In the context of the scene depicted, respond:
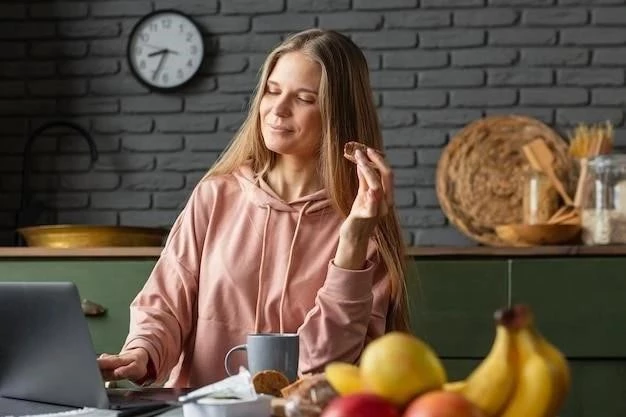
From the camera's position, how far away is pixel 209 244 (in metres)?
1.96

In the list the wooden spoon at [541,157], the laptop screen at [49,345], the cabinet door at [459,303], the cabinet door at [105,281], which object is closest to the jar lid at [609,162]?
the wooden spoon at [541,157]

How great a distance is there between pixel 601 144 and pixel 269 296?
1.37m

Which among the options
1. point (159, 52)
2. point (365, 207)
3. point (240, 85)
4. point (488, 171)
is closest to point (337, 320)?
point (365, 207)

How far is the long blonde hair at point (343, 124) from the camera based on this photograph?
189 cm

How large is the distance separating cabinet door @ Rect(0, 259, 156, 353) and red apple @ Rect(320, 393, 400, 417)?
1.91 meters

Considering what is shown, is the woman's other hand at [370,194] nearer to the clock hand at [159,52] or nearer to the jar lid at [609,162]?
the jar lid at [609,162]

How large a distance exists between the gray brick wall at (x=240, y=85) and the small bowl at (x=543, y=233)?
16.0 inches

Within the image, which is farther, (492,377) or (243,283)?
(243,283)

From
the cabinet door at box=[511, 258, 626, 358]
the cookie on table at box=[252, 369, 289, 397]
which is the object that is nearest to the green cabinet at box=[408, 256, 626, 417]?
the cabinet door at box=[511, 258, 626, 358]

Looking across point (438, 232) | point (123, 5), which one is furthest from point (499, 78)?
point (123, 5)

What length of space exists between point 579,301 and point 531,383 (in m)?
1.76

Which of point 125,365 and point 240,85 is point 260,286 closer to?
point 125,365

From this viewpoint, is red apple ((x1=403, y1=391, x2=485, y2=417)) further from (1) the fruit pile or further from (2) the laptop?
(2) the laptop

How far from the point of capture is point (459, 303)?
268cm
